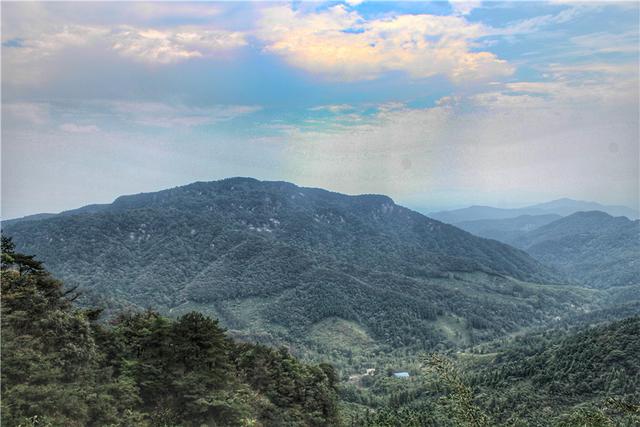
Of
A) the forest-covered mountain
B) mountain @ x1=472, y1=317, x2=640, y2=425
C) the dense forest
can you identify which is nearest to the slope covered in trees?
the dense forest

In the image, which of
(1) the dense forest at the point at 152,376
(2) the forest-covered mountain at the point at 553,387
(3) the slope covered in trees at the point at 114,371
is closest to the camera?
(1) the dense forest at the point at 152,376

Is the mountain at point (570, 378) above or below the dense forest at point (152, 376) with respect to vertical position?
below

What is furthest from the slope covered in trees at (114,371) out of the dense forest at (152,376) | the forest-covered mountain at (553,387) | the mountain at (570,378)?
the mountain at (570,378)

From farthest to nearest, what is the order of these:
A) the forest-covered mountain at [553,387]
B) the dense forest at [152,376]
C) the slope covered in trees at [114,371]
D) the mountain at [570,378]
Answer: the mountain at [570,378]
the forest-covered mountain at [553,387]
the slope covered in trees at [114,371]
the dense forest at [152,376]

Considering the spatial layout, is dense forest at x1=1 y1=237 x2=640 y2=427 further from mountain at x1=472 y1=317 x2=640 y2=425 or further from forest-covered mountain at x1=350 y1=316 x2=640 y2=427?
mountain at x1=472 y1=317 x2=640 y2=425

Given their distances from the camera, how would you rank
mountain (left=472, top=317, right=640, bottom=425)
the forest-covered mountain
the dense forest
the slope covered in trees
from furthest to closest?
1. mountain (left=472, top=317, right=640, bottom=425)
2. the forest-covered mountain
3. the slope covered in trees
4. the dense forest

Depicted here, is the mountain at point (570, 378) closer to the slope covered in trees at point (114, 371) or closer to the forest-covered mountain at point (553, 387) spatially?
the forest-covered mountain at point (553, 387)

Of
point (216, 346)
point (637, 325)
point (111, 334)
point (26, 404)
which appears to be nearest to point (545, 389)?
point (637, 325)

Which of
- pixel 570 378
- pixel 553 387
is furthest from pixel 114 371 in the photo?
pixel 570 378

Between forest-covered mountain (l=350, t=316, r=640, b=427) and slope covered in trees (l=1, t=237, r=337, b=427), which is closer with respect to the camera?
slope covered in trees (l=1, t=237, r=337, b=427)
